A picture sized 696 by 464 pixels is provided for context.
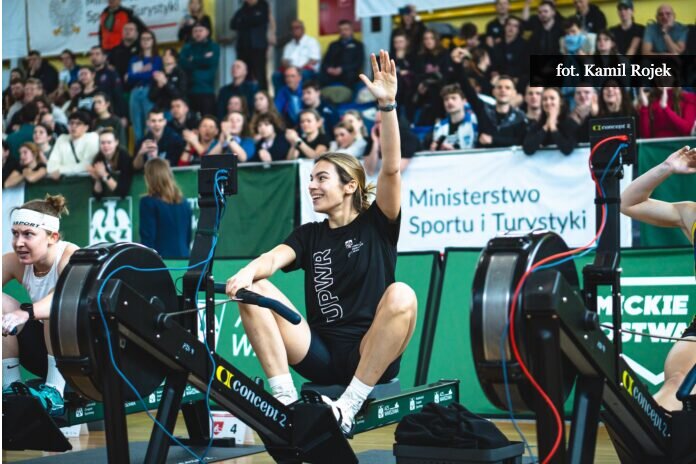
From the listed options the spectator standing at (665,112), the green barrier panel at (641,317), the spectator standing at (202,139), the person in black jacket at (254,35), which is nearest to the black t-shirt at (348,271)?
the green barrier panel at (641,317)

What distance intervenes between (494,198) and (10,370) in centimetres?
424

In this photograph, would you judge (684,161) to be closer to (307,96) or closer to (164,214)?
(164,214)

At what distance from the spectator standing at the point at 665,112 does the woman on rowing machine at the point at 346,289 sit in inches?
172

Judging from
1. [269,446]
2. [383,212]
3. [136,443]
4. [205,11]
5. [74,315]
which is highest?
[205,11]

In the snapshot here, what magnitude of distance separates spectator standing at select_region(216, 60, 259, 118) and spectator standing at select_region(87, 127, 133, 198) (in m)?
2.01

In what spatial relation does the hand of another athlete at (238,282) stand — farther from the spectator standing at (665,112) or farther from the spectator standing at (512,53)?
the spectator standing at (512,53)

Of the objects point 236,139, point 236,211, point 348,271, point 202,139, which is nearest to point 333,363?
point 348,271

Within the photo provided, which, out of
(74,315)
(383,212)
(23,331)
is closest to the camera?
(74,315)

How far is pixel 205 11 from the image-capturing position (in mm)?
14633

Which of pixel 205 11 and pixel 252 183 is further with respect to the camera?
pixel 205 11

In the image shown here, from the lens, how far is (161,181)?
8.80 metres

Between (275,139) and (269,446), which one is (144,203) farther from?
(269,446)

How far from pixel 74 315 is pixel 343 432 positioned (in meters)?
1.25

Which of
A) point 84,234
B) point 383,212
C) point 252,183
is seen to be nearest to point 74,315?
point 383,212
